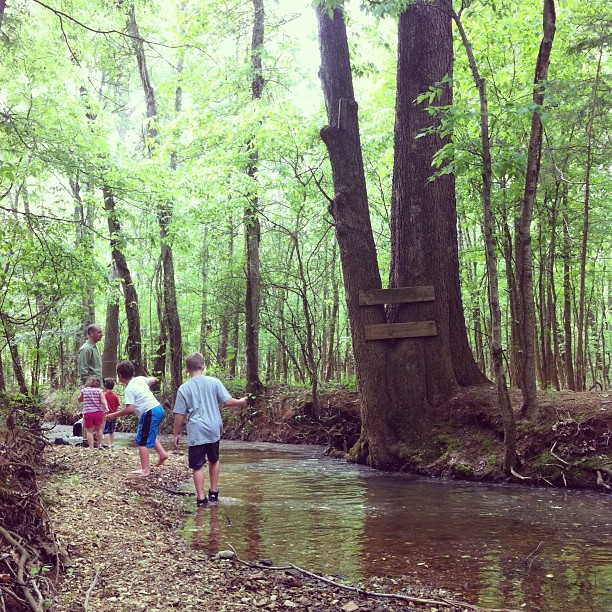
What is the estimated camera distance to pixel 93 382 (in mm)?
10633

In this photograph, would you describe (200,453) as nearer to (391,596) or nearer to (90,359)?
(391,596)

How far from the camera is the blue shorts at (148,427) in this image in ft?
26.9

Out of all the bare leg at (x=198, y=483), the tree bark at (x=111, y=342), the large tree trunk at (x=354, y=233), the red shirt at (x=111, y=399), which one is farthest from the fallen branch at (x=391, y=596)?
the tree bark at (x=111, y=342)

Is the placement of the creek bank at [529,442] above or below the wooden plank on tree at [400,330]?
Result: below

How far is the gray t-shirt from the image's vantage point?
7.02 metres

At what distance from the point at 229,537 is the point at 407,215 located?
6451 mm

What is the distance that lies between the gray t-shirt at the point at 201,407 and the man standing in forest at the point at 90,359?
13.9 feet

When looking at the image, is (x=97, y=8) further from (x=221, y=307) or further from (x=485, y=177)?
(x=221, y=307)

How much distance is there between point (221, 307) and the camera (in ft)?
60.6

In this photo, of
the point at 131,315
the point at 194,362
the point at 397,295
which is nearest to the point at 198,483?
the point at 194,362

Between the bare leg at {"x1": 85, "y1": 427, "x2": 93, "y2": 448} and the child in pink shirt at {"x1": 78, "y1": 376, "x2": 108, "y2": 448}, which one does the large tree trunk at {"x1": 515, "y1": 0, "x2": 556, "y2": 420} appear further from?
the bare leg at {"x1": 85, "y1": 427, "x2": 93, "y2": 448}

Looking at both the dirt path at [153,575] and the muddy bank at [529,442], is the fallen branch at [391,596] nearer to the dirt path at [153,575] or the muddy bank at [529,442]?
the dirt path at [153,575]

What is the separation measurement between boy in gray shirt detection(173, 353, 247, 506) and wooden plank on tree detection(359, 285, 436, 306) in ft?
12.5

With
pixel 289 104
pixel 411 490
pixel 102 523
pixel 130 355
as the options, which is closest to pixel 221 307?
pixel 130 355
